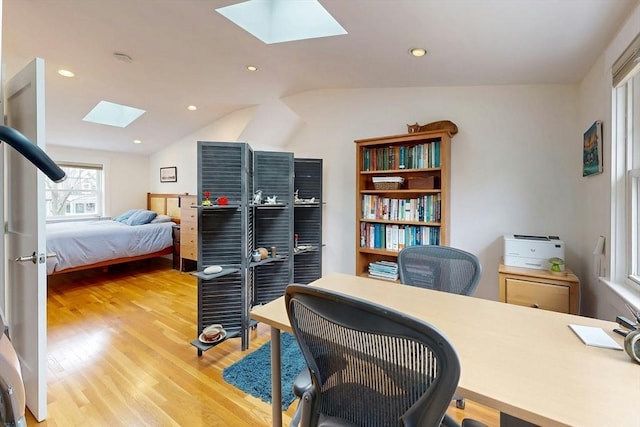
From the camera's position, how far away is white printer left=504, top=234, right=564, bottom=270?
2.07 meters

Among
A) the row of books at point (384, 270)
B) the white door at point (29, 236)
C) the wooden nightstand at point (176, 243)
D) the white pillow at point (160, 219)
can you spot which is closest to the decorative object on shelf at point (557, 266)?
the row of books at point (384, 270)

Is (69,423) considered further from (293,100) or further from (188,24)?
(293,100)

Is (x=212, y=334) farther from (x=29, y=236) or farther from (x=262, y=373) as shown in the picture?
(x=29, y=236)

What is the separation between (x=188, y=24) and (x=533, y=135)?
2.80m

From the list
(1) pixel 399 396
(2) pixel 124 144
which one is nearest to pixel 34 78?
(1) pixel 399 396

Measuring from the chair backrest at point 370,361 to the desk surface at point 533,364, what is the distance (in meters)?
0.18

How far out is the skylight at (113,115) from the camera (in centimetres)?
411

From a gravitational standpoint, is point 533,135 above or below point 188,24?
below

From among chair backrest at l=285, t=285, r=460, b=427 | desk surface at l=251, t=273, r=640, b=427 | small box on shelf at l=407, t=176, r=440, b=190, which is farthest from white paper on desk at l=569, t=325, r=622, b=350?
small box on shelf at l=407, t=176, r=440, b=190

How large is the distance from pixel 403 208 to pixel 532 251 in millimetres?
1049

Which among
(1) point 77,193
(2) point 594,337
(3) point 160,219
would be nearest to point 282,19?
(2) point 594,337

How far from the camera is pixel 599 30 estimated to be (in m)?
1.52

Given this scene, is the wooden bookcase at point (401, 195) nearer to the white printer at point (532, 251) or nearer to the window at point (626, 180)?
the white printer at point (532, 251)

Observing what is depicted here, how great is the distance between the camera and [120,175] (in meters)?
5.33
